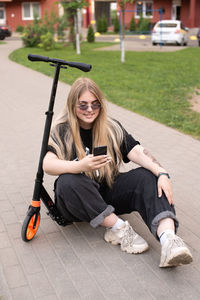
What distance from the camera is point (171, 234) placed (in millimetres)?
2932

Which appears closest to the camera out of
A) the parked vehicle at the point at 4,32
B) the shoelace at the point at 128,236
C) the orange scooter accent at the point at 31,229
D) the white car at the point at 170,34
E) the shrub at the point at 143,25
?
the shoelace at the point at 128,236

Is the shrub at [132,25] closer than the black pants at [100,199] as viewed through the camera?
No

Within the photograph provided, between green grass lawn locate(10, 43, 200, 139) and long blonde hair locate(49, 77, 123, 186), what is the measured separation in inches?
138

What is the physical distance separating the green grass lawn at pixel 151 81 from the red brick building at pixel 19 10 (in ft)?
81.1

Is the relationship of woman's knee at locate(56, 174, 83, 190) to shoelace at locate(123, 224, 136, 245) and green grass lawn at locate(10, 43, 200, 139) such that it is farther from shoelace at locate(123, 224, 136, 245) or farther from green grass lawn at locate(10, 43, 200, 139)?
green grass lawn at locate(10, 43, 200, 139)

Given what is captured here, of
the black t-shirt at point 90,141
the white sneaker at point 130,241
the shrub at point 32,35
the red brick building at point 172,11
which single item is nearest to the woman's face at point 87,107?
the black t-shirt at point 90,141

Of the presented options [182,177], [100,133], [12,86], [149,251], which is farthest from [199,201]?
[12,86]

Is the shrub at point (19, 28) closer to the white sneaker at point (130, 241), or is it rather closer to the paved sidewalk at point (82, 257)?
the paved sidewalk at point (82, 257)

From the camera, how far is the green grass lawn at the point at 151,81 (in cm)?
819

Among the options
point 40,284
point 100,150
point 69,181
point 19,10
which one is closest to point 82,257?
point 40,284

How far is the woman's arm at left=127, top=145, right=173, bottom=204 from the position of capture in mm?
3119

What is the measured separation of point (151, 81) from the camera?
1229 cm

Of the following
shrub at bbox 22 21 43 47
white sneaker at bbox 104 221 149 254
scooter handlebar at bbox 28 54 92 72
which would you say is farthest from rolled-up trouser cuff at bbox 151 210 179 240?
shrub at bbox 22 21 43 47

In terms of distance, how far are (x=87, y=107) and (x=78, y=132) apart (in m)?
0.21
